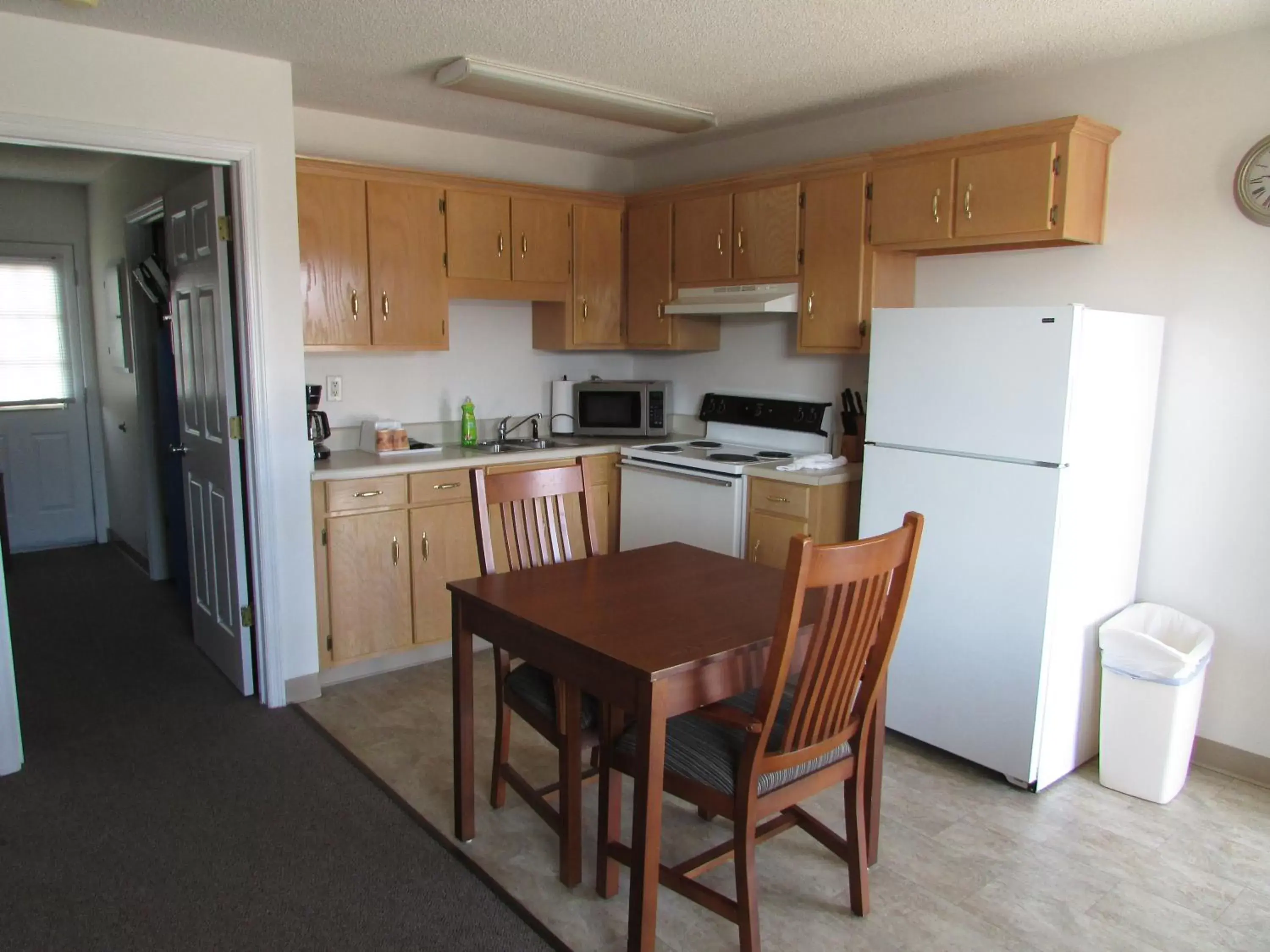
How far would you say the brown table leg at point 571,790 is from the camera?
2199 mm

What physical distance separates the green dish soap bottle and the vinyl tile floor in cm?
160

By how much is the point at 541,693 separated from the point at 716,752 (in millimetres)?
590

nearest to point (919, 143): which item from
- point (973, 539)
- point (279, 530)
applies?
point (973, 539)

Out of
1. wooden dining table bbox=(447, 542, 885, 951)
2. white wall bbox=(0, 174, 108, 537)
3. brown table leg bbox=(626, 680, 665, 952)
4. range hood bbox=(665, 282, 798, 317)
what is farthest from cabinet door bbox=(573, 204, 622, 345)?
white wall bbox=(0, 174, 108, 537)

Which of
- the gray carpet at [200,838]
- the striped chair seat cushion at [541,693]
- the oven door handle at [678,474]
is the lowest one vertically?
the gray carpet at [200,838]

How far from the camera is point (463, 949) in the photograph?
6.93 feet

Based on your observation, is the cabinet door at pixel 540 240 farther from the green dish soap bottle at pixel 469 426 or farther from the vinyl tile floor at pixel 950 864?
the vinyl tile floor at pixel 950 864

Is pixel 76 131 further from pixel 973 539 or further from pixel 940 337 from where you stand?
pixel 973 539

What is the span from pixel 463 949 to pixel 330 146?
10.9 feet

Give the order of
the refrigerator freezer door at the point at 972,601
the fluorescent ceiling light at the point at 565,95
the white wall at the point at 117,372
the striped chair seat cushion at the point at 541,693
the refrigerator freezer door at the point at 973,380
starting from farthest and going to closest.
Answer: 1. the white wall at the point at 117,372
2. the fluorescent ceiling light at the point at 565,95
3. the refrigerator freezer door at the point at 972,601
4. the refrigerator freezer door at the point at 973,380
5. the striped chair seat cushion at the point at 541,693

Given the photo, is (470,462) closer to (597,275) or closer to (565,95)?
(597,275)

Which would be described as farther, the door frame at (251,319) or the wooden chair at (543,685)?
the door frame at (251,319)

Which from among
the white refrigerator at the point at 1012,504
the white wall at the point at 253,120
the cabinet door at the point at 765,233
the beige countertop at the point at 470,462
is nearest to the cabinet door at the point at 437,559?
the beige countertop at the point at 470,462

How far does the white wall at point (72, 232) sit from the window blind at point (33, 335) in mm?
117
